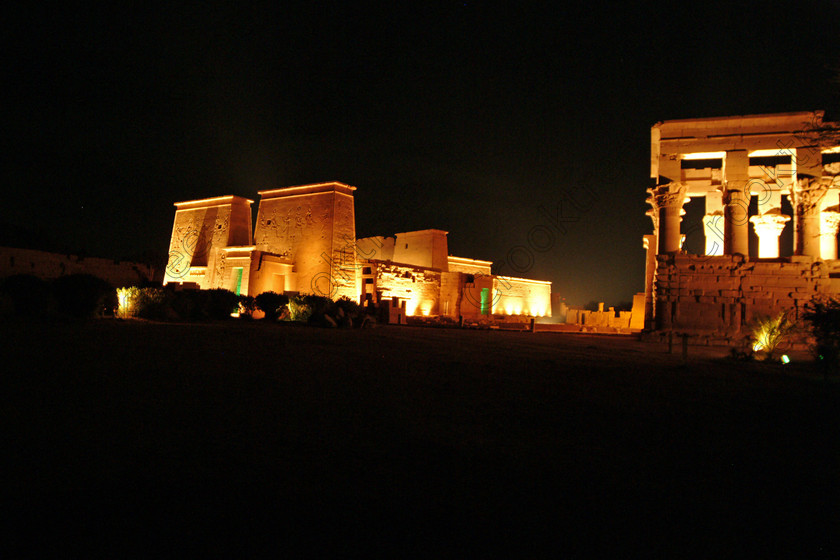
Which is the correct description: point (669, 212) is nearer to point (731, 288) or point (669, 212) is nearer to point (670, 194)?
point (670, 194)

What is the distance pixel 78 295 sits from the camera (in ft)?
33.9

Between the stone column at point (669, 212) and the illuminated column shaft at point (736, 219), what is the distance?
4.80ft

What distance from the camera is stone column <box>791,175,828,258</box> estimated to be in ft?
50.8

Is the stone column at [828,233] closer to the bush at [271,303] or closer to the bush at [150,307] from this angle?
the bush at [271,303]

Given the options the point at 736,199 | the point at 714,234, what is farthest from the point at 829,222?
the point at 714,234

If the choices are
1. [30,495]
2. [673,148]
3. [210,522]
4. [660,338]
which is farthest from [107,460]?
[673,148]

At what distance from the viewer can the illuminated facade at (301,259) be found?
20859 mm

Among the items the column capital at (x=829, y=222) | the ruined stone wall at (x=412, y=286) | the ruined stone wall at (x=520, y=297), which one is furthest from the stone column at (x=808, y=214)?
the ruined stone wall at (x=520, y=297)

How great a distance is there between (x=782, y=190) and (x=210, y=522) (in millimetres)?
22818

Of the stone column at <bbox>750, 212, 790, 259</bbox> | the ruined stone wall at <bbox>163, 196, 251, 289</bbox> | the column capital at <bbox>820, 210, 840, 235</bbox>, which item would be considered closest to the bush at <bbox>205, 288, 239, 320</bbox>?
the ruined stone wall at <bbox>163, 196, 251, 289</bbox>

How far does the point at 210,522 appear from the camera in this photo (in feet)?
6.04

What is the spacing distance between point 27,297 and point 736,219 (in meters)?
21.4

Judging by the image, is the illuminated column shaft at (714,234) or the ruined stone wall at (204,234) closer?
the illuminated column shaft at (714,234)

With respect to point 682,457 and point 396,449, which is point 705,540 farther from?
point 396,449
